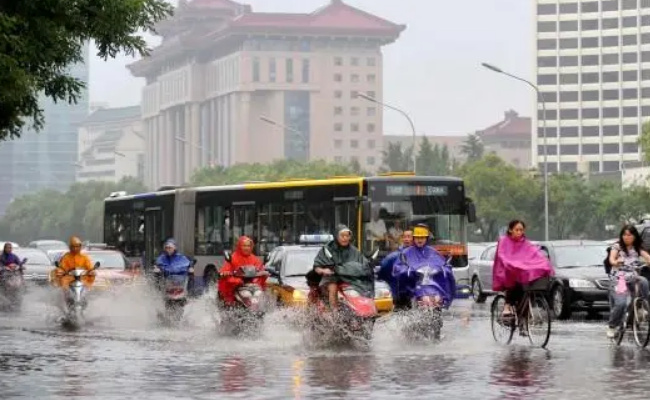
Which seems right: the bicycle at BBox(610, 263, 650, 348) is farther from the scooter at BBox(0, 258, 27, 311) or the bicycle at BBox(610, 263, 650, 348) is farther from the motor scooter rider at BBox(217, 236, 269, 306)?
the scooter at BBox(0, 258, 27, 311)

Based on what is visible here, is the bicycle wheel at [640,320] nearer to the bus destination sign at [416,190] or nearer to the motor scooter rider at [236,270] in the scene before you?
the motor scooter rider at [236,270]

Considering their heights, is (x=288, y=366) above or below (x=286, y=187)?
below

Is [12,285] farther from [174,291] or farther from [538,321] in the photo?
[538,321]

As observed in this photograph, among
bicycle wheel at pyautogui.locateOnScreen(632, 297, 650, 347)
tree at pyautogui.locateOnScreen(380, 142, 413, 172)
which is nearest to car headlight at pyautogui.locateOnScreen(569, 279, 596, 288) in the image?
bicycle wheel at pyautogui.locateOnScreen(632, 297, 650, 347)

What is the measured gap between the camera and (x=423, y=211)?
115 ft

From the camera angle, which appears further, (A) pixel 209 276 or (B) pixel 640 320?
(A) pixel 209 276

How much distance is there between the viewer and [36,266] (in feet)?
144

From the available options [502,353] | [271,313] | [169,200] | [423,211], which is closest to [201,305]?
[423,211]

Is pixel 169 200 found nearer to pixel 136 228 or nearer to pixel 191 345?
pixel 136 228

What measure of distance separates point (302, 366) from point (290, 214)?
20279mm

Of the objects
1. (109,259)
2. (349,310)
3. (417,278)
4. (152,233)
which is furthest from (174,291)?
(152,233)

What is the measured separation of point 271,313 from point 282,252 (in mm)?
2403

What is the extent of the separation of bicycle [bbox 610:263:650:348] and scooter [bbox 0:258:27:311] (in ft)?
59.8

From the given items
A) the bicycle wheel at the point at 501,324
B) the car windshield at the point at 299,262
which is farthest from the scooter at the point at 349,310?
the car windshield at the point at 299,262
